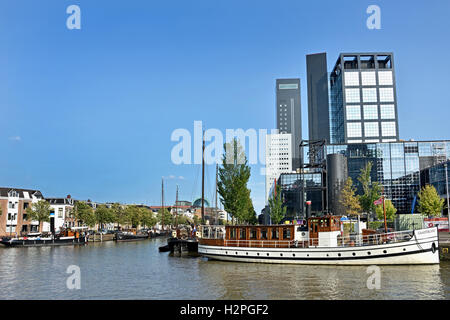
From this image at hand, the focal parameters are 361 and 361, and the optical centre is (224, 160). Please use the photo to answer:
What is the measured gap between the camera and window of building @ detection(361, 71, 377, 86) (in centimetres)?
14850

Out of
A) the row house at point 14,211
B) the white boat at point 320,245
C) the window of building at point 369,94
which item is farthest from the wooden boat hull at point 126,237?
the window of building at point 369,94

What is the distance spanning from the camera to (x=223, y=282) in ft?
88.6

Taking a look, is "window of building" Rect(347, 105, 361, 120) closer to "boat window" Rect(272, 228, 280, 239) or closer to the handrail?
the handrail

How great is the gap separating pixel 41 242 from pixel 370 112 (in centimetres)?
12938

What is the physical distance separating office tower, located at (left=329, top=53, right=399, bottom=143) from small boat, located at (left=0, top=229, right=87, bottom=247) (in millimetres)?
116031

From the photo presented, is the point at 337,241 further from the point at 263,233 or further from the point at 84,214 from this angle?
the point at 84,214

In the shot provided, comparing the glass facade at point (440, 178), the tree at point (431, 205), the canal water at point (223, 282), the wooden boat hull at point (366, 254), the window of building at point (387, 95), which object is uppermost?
the window of building at point (387, 95)

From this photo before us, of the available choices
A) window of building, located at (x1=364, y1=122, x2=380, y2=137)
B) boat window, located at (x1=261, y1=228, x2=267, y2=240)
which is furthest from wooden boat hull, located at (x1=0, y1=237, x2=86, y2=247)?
window of building, located at (x1=364, y1=122, x2=380, y2=137)

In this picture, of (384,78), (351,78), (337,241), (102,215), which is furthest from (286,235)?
(384,78)

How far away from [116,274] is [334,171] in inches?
2643

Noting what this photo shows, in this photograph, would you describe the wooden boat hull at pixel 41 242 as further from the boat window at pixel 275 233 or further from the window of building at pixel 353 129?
the window of building at pixel 353 129

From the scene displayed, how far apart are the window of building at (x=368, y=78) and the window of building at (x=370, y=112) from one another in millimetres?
9545

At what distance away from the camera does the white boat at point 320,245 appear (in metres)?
31.8
